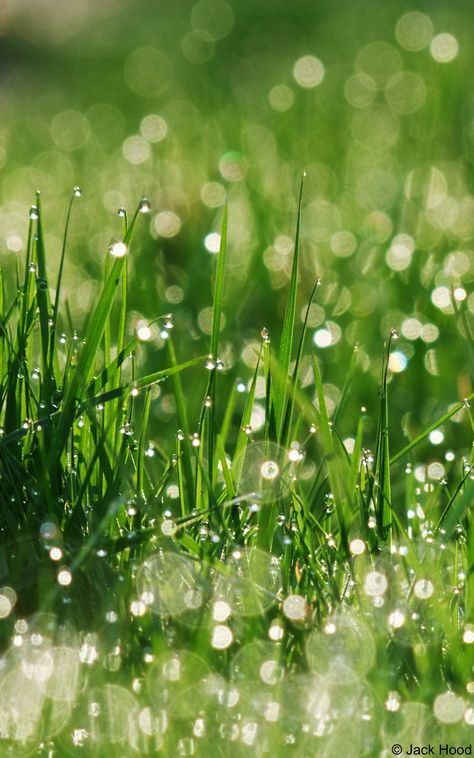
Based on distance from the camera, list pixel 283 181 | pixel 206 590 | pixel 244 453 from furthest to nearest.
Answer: pixel 283 181 → pixel 244 453 → pixel 206 590

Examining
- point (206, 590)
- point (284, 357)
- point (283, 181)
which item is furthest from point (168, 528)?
point (283, 181)

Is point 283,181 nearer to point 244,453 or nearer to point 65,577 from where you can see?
point 244,453

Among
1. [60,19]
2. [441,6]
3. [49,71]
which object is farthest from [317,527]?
[60,19]

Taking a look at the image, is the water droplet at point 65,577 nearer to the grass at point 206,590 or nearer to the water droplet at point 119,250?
the grass at point 206,590

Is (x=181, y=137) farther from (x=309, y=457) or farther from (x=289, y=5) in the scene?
(x=289, y=5)

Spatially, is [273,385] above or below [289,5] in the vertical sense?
below

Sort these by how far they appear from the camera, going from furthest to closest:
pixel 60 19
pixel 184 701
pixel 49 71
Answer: pixel 60 19 < pixel 49 71 < pixel 184 701

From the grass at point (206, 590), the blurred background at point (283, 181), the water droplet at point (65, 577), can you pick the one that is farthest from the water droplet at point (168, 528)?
the blurred background at point (283, 181)

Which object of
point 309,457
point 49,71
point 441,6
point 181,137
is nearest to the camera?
point 309,457
